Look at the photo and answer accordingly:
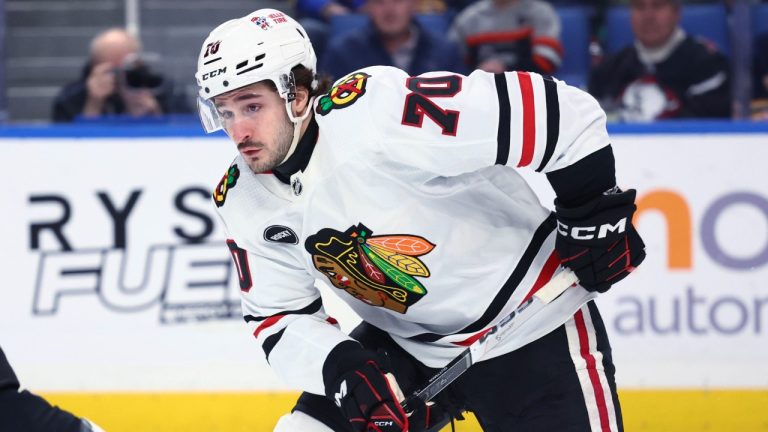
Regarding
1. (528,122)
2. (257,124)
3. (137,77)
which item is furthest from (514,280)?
(137,77)

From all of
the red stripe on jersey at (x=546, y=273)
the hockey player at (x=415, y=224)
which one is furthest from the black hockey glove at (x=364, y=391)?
the red stripe on jersey at (x=546, y=273)

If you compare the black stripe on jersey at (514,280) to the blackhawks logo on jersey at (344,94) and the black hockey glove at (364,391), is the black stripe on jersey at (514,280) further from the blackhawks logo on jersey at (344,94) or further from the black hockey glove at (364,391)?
the blackhawks logo on jersey at (344,94)

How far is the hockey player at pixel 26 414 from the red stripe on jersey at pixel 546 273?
0.98 meters

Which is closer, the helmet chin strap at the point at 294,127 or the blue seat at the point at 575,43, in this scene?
the helmet chin strap at the point at 294,127

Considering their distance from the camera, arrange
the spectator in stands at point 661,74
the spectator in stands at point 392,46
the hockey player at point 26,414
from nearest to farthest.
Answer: the hockey player at point 26,414, the spectator in stands at point 661,74, the spectator in stands at point 392,46

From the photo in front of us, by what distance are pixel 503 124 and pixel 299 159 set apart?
434 millimetres

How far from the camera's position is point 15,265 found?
12.9ft

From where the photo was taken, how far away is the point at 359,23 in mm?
5152

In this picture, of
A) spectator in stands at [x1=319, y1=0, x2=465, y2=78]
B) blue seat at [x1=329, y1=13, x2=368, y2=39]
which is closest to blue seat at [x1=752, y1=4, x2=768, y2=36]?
spectator in stands at [x1=319, y1=0, x2=465, y2=78]

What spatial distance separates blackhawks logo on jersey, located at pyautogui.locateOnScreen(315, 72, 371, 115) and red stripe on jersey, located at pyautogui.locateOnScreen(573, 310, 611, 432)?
0.71m

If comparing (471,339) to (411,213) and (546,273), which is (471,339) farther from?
(411,213)

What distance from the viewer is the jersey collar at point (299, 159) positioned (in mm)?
2451

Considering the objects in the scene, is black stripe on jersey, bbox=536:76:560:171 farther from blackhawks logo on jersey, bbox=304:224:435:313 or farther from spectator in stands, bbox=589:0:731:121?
spectator in stands, bbox=589:0:731:121

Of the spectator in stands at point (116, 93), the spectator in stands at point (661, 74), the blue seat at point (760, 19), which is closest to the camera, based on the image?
the spectator in stands at point (661, 74)
